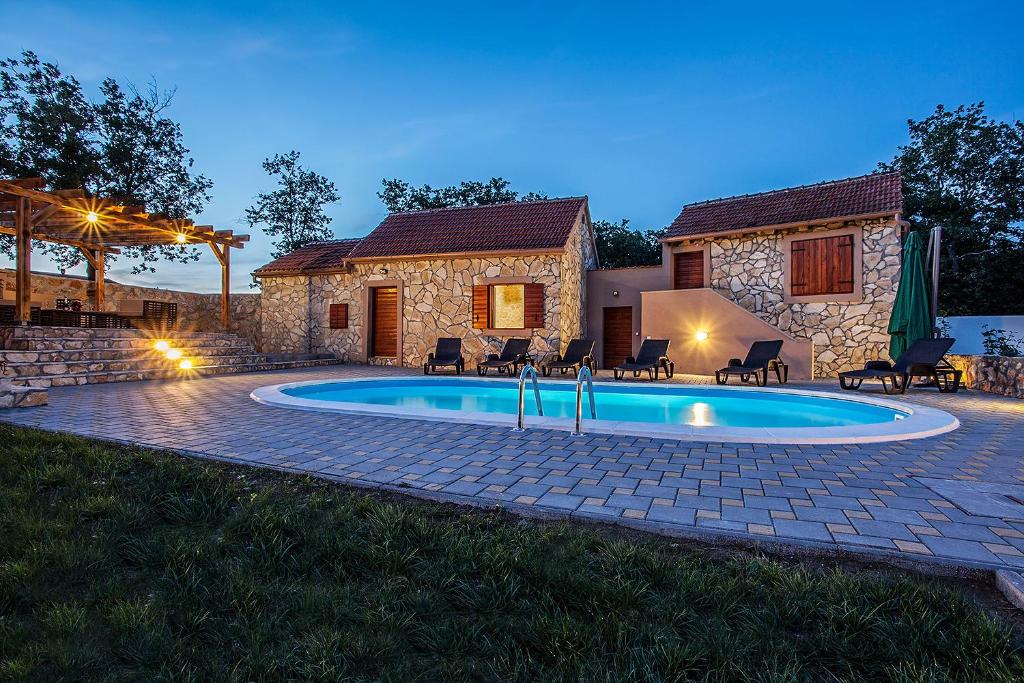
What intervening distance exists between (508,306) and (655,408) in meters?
7.32

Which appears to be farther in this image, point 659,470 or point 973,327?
point 973,327

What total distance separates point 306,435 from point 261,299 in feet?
46.5

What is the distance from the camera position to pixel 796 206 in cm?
1290

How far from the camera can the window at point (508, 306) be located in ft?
43.8

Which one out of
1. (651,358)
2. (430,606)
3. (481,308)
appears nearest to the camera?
(430,606)

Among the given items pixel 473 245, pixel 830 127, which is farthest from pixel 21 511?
pixel 830 127

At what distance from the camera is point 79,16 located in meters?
11.8

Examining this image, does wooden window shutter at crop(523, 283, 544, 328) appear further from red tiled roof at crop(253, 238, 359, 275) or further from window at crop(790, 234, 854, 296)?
window at crop(790, 234, 854, 296)

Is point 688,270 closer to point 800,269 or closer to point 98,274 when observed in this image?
point 800,269

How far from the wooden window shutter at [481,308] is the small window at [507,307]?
15cm

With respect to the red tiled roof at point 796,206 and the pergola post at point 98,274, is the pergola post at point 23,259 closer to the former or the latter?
the pergola post at point 98,274

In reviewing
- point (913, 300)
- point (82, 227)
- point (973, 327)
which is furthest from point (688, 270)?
point (82, 227)

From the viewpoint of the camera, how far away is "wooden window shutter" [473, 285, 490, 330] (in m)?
13.9

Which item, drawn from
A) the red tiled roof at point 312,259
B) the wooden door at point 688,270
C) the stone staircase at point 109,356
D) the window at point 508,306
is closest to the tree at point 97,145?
the red tiled roof at point 312,259
